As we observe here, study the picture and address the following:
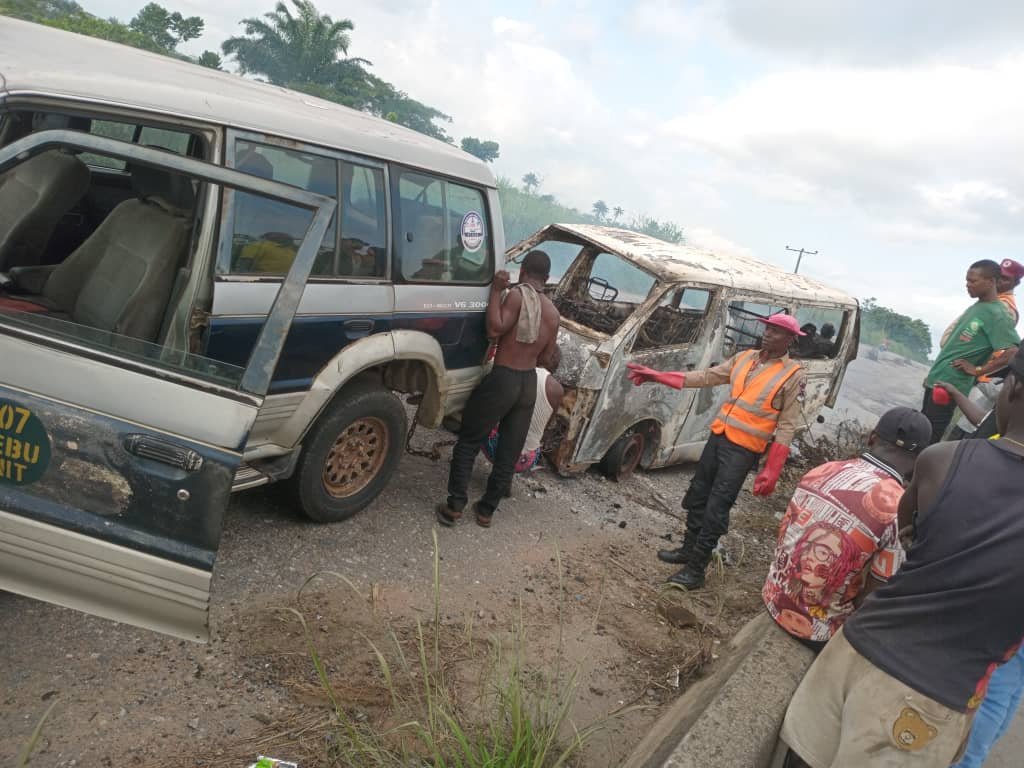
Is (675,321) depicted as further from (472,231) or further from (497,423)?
(472,231)

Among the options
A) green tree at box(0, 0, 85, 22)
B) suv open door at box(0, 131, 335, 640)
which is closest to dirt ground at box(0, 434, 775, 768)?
suv open door at box(0, 131, 335, 640)

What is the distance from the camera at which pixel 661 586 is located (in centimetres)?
451

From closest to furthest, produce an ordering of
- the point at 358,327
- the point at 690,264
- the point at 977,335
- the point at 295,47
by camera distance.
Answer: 1. the point at 358,327
2. the point at 977,335
3. the point at 690,264
4. the point at 295,47

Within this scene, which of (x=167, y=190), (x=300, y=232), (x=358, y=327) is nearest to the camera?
(x=167, y=190)

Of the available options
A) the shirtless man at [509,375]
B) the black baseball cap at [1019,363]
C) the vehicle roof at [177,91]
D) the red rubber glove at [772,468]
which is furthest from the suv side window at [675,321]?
the black baseball cap at [1019,363]

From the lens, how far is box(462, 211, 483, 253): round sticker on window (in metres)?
4.25

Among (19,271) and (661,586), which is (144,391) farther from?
(661,586)

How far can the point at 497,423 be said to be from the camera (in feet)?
14.6

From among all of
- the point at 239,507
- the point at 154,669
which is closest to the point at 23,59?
the point at 154,669

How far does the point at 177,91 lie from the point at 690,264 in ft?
13.6

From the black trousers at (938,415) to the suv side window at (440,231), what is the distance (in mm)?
4028

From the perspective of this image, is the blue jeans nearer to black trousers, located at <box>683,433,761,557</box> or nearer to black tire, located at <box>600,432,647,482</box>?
black trousers, located at <box>683,433,761,557</box>

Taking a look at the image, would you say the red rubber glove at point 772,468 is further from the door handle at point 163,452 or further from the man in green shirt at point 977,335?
the door handle at point 163,452

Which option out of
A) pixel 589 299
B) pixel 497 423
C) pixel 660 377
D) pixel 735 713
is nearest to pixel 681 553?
pixel 660 377
